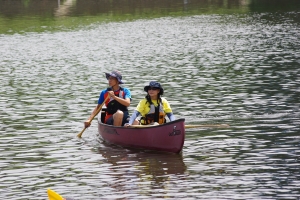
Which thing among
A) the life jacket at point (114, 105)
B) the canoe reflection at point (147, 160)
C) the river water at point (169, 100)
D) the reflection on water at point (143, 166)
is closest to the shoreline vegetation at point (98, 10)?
the river water at point (169, 100)

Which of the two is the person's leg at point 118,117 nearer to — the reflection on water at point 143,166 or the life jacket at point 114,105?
the life jacket at point 114,105

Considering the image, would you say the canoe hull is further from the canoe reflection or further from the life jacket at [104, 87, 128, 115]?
the life jacket at [104, 87, 128, 115]

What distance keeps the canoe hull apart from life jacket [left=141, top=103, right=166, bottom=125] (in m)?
0.56

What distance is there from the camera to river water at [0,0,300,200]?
16.0 meters

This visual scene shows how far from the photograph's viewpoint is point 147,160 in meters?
18.3

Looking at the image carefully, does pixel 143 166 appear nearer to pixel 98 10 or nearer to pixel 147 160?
pixel 147 160

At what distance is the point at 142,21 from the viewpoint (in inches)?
2835

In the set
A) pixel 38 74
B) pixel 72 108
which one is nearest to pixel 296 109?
pixel 72 108

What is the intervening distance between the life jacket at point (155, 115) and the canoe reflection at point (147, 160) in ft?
2.81

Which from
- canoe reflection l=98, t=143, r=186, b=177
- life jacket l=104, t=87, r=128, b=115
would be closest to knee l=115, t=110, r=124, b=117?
life jacket l=104, t=87, r=128, b=115

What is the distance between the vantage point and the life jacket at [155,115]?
19219mm

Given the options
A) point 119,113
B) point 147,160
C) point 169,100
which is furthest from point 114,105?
point 169,100

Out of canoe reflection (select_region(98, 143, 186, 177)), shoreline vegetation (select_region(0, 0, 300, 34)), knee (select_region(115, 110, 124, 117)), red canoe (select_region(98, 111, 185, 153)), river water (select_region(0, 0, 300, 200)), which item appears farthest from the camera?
shoreline vegetation (select_region(0, 0, 300, 34))

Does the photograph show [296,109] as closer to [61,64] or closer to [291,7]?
[61,64]
